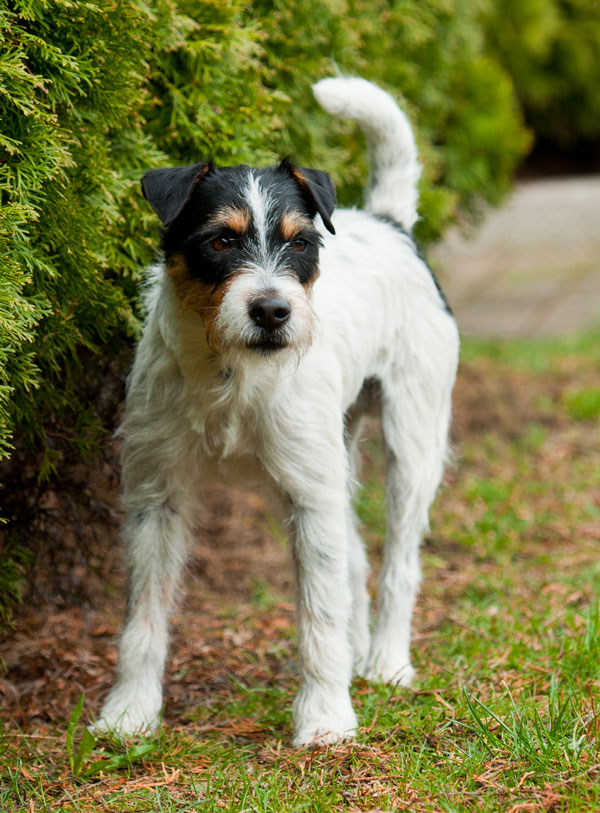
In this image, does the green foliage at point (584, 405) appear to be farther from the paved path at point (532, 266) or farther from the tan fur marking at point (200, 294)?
the tan fur marking at point (200, 294)

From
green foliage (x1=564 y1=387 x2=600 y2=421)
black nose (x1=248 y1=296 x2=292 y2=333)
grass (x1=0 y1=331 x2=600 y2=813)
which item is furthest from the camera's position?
green foliage (x1=564 y1=387 x2=600 y2=421)

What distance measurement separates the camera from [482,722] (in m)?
3.52

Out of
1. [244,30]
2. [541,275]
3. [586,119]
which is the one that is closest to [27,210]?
[244,30]

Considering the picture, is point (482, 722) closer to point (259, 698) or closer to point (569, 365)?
point (259, 698)

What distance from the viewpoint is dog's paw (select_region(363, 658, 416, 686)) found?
13.9 ft

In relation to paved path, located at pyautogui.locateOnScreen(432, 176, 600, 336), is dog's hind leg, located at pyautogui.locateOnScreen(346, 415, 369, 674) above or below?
above

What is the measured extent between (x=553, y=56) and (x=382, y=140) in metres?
13.8

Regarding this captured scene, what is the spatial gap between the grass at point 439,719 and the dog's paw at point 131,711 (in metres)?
0.07

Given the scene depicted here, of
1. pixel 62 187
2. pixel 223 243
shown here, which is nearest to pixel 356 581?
pixel 223 243

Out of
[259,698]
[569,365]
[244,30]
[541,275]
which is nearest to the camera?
[259,698]

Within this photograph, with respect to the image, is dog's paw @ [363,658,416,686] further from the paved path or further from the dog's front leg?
the paved path

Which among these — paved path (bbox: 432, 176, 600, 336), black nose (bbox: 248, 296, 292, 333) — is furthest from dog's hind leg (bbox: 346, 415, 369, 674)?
paved path (bbox: 432, 176, 600, 336)

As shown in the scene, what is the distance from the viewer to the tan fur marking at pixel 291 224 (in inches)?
138

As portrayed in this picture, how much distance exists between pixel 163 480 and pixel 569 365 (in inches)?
247
